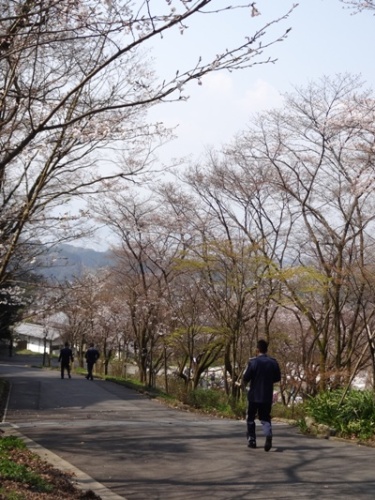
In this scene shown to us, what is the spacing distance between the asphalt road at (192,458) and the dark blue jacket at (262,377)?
2.41 feet

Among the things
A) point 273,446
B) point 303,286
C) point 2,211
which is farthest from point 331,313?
point 2,211

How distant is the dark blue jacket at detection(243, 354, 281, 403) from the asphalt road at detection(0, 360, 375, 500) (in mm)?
736

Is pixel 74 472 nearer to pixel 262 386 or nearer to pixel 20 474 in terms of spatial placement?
pixel 20 474

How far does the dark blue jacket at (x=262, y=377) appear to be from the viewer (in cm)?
1022

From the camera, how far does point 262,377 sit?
10.2 meters

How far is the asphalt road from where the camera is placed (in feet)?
24.5

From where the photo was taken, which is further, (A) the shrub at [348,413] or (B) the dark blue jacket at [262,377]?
(A) the shrub at [348,413]

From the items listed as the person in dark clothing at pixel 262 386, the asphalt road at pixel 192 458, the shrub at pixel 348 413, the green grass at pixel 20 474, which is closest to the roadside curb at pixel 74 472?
the asphalt road at pixel 192 458

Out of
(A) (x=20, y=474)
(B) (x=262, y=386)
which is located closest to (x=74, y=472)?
(A) (x=20, y=474)

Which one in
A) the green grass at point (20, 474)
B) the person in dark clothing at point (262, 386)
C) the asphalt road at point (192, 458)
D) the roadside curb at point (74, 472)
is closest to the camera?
the green grass at point (20, 474)

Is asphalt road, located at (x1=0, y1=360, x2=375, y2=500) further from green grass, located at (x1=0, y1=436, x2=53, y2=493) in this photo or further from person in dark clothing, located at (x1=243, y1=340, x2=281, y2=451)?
green grass, located at (x1=0, y1=436, x2=53, y2=493)

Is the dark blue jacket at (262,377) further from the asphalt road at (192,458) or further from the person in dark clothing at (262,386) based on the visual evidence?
the asphalt road at (192,458)

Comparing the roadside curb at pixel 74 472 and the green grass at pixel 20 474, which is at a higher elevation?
the green grass at pixel 20 474

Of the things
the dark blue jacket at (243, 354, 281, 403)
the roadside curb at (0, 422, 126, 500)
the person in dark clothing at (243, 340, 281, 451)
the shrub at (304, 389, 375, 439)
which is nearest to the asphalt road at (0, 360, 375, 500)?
the roadside curb at (0, 422, 126, 500)
